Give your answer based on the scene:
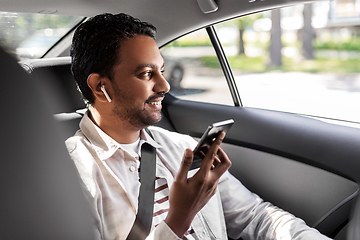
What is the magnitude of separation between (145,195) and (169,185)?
5.6 inches

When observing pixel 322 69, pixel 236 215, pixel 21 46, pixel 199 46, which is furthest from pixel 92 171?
pixel 322 69

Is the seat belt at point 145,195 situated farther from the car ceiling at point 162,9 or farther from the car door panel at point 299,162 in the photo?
the car ceiling at point 162,9

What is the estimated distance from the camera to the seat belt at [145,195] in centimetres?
122

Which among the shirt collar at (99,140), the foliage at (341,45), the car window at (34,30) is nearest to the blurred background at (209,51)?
the car window at (34,30)

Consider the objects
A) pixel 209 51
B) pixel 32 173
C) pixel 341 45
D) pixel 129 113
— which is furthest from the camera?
pixel 341 45

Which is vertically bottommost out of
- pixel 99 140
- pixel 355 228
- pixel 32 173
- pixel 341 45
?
pixel 341 45

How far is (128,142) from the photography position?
146 cm

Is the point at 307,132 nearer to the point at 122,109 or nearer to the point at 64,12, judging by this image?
the point at 122,109

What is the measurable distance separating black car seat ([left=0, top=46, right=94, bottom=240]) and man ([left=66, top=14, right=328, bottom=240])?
0.80 m

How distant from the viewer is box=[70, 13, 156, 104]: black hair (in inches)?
55.4

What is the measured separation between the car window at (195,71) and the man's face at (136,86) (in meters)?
0.91

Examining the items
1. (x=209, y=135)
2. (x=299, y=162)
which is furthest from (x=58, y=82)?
(x=299, y=162)

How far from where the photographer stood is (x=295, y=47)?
24.4ft

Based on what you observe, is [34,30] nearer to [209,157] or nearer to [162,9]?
[162,9]
